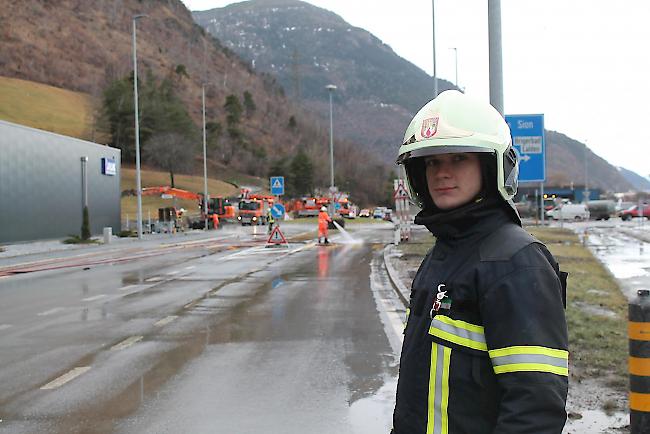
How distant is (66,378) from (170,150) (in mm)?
89132

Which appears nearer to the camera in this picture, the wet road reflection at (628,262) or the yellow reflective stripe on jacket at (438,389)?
the yellow reflective stripe on jacket at (438,389)

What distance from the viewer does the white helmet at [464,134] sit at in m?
2.10

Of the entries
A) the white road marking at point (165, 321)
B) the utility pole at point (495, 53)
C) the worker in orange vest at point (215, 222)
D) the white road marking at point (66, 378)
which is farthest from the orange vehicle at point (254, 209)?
the white road marking at point (66, 378)

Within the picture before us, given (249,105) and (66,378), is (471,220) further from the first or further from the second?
(249,105)

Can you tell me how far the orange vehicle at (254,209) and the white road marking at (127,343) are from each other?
48057 millimetres

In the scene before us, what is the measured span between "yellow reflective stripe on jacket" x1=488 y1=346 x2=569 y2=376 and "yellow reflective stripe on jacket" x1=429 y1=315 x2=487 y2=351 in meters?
0.09

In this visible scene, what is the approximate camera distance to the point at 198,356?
7527 mm

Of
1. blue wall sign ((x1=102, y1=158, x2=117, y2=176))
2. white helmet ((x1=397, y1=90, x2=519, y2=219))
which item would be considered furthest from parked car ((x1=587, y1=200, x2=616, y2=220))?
white helmet ((x1=397, y1=90, x2=519, y2=219))

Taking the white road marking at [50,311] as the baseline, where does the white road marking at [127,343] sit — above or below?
below

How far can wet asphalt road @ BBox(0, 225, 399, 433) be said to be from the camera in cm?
542

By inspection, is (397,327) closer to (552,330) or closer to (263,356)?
(263,356)

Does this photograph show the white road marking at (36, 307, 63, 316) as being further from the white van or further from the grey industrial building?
the white van

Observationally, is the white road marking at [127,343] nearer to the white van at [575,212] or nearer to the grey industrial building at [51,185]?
the grey industrial building at [51,185]

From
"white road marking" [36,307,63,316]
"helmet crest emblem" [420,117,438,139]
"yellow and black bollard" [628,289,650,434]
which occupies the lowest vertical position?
"white road marking" [36,307,63,316]
